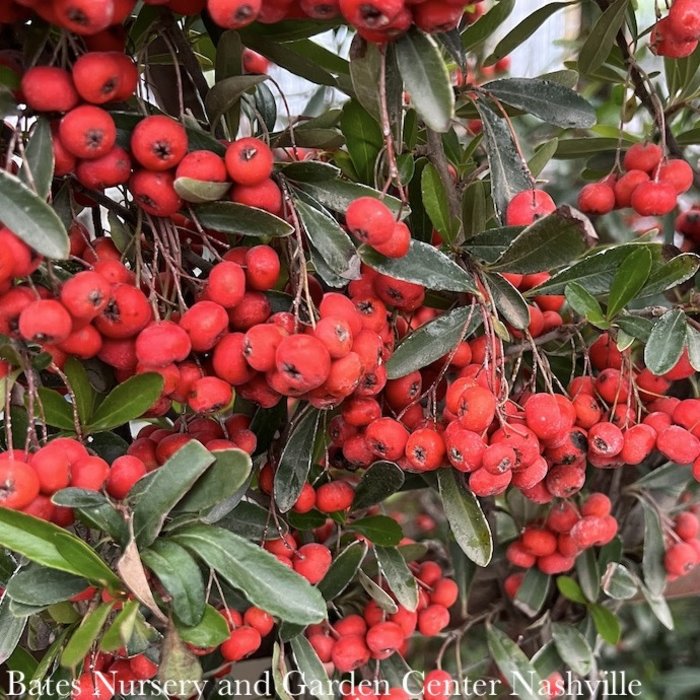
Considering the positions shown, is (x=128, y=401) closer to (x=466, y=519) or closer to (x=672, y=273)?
(x=466, y=519)

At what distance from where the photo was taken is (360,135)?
58 centimetres

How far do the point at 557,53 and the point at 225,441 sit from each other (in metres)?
1.71

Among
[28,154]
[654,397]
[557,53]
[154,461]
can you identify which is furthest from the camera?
[557,53]

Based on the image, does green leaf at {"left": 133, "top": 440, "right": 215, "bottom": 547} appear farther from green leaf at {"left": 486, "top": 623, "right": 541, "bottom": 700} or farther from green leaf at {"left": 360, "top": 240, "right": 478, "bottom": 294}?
green leaf at {"left": 486, "top": 623, "right": 541, "bottom": 700}

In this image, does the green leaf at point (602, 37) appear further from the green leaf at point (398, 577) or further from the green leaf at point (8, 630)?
the green leaf at point (8, 630)

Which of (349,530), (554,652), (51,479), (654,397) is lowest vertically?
(554,652)

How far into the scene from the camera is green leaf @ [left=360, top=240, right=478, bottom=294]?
20.2 inches

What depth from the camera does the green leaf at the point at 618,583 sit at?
83 centimetres

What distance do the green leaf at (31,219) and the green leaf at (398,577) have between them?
0.45 m

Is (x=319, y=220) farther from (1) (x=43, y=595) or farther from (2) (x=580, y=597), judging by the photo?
(2) (x=580, y=597)

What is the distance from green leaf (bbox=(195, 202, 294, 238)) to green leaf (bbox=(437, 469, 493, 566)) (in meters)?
0.26

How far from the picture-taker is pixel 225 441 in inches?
21.1

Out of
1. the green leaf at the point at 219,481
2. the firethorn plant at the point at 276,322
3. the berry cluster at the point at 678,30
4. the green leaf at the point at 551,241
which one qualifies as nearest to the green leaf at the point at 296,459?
the firethorn plant at the point at 276,322

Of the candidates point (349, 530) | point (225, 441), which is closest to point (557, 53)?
point (349, 530)
